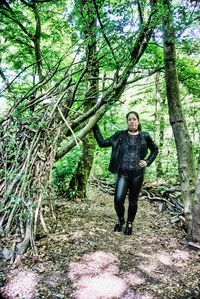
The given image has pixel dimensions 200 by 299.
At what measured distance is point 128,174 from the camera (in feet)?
13.5

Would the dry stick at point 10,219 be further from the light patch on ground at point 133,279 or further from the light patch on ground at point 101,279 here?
the light patch on ground at point 133,279

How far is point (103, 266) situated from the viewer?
3014mm

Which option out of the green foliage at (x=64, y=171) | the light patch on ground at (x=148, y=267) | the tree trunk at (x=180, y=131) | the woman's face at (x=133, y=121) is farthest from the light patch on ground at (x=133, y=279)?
the green foliage at (x=64, y=171)

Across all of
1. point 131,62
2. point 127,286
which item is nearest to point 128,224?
point 127,286

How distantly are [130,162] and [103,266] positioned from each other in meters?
1.55

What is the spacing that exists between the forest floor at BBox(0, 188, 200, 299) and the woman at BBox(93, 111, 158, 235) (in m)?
0.48

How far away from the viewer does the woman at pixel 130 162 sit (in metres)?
4.09

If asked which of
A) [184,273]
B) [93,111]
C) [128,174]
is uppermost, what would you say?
[93,111]

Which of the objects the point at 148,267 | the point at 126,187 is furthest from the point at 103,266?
the point at 126,187

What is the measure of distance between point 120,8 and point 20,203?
277 cm

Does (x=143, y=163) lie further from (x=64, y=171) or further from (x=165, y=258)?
(x=64, y=171)

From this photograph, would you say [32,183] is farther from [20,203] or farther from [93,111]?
[93,111]

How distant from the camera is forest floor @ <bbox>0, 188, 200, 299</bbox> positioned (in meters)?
2.59

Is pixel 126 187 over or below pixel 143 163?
below
